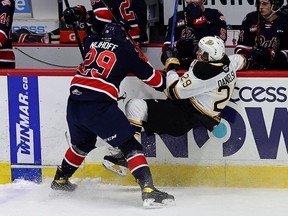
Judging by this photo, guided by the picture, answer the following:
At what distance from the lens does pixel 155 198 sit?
6949mm

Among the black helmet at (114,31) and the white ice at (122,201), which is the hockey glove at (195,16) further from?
the white ice at (122,201)

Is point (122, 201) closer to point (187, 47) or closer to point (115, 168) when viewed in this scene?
point (115, 168)

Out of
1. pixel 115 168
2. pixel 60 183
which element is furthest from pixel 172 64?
pixel 60 183

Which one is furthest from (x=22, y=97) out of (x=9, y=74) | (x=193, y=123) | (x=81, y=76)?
(x=193, y=123)

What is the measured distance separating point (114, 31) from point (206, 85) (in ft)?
2.23

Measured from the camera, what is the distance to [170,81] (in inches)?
285

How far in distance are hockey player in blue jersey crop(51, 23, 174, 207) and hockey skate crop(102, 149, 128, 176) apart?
0.23 metres

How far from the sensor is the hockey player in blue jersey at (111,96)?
7.04m

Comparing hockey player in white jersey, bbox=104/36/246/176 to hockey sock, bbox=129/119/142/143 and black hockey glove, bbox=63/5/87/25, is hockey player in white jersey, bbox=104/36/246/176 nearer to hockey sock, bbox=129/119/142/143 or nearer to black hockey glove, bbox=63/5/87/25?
hockey sock, bbox=129/119/142/143

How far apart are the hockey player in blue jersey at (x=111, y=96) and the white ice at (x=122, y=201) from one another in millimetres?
178

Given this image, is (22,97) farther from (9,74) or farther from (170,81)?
(170,81)

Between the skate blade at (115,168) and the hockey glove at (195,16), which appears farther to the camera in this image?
the hockey glove at (195,16)

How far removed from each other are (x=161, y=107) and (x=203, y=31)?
1132 mm

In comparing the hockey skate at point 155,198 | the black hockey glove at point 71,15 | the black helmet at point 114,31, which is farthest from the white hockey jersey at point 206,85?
the black hockey glove at point 71,15
